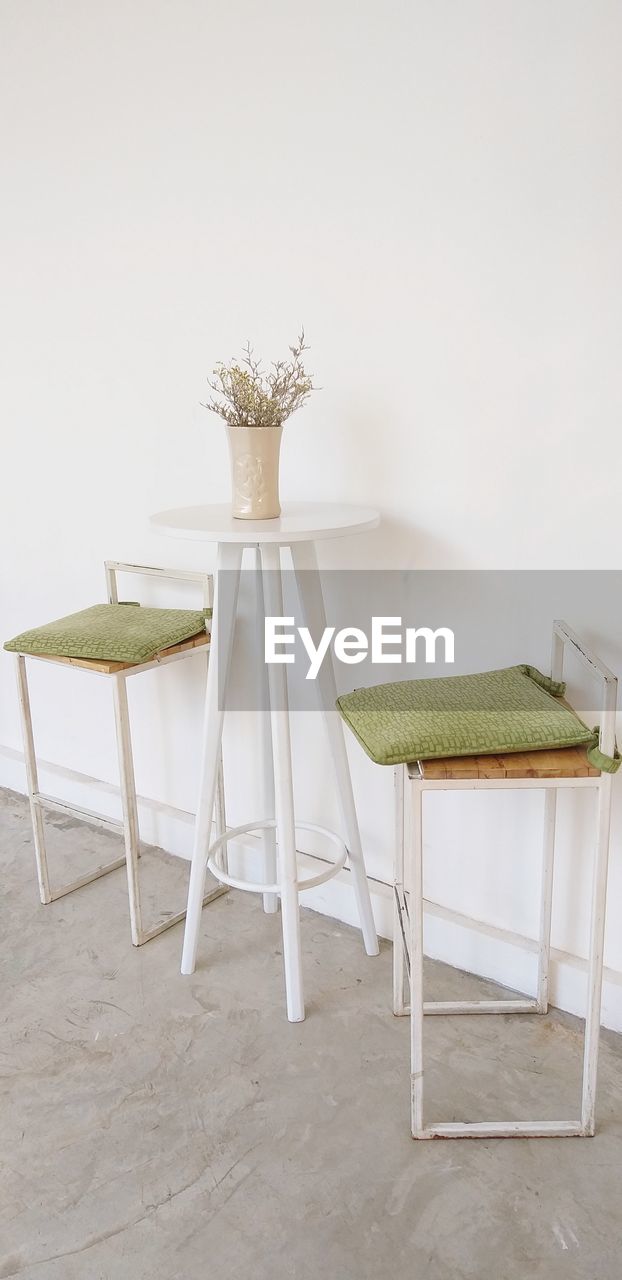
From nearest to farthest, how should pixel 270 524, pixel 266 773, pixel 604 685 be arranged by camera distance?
1. pixel 604 685
2. pixel 270 524
3. pixel 266 773

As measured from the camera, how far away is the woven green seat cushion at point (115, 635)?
199 cm

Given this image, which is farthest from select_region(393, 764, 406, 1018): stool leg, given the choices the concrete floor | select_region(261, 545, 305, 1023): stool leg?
select_region(261, 545, 305, 1023): stool leg

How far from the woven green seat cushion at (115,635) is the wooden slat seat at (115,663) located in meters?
0.01

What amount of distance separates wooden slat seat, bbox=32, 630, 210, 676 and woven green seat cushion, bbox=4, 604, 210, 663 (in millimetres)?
11


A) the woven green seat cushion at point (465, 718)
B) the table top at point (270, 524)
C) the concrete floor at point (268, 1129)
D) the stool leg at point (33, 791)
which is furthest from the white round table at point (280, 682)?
the stool leg at point (33, 791)

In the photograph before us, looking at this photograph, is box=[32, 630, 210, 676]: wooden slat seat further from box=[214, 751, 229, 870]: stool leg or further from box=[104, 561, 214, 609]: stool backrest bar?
box=[214, 751, 229, 870]: stool leg

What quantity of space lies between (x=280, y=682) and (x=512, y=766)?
0.56m

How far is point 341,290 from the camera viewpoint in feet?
6.38

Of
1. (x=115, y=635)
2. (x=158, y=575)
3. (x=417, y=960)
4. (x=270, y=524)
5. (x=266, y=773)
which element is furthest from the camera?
(x=158, y=575)

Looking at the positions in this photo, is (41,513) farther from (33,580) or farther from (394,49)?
(394,49)

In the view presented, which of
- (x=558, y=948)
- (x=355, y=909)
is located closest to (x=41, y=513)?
(x=355, y=909)

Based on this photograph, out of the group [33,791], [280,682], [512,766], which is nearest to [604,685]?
[512,766]

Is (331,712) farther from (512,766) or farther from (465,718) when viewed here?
(512,766)

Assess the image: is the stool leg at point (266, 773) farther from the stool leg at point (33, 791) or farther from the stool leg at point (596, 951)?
the stool leg at point (596, 951)
